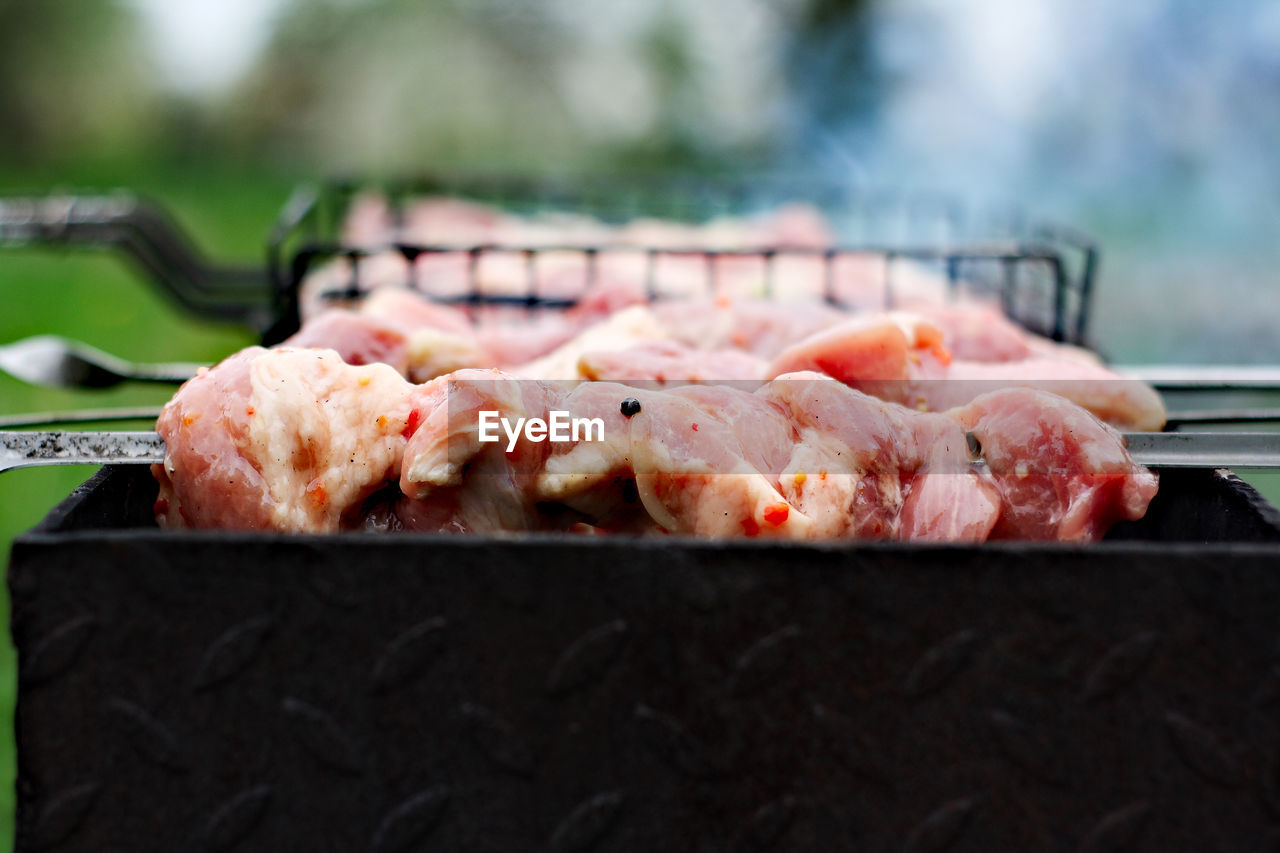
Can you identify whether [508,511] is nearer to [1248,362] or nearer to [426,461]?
[426,461]

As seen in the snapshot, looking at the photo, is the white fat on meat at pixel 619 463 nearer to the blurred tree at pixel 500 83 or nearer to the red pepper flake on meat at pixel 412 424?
the red pepper flake on meat at pixel 412 424

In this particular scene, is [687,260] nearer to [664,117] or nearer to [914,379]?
[914,379]

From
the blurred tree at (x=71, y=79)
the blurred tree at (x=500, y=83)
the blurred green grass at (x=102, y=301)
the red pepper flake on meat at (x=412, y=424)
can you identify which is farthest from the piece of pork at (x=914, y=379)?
the blurred tree at (x=71, y=79)

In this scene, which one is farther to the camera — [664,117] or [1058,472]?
[664,117]

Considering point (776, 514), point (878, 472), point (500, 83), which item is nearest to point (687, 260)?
point (878, 472)

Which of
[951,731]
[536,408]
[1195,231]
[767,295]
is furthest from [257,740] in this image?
[1195,231]

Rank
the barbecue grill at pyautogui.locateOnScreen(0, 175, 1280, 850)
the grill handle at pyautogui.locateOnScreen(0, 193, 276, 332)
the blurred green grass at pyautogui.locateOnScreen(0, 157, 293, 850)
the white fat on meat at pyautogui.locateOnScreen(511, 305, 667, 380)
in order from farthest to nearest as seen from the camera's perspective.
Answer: the blurred green grass at pyautogui.locateOnScreen(0, 157, 293, 850)
the grill handle at pyautogui.locateOnScreen(0, 193, 276, 332)
the white fat on meat at pyautogui.locateOnScreen(511, 305, 667, 380)
the barbecue grill at pyautogui.locateOnScreen(0, 175, 1280, 850)
